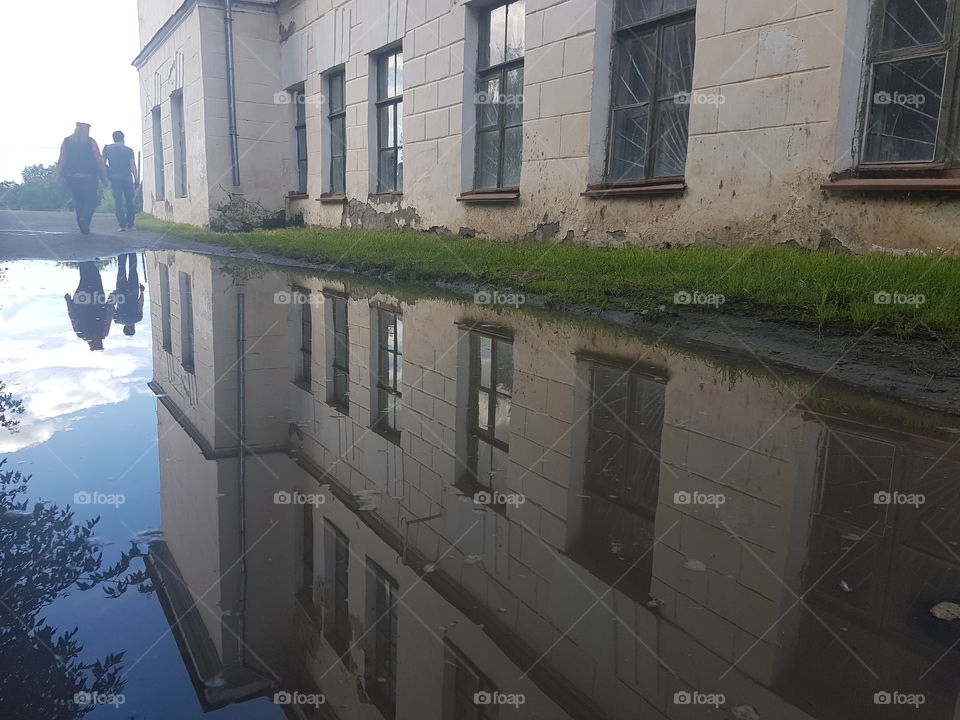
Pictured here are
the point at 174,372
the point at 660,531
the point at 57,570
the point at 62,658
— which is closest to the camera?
the point at 62,658

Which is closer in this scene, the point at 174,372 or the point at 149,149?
the point at 174,372

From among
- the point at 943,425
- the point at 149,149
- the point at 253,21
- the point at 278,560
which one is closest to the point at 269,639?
the point at 278,560

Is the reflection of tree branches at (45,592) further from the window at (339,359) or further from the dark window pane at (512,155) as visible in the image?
the dark window pane at (512,155)

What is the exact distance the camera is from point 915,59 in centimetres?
591

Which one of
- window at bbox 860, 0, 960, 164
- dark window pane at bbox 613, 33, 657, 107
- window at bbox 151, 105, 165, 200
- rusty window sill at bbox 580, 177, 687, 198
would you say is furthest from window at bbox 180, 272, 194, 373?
window at bbox 151, 105, 165, 200

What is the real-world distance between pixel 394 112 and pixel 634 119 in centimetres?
603

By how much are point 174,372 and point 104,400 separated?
659 mm

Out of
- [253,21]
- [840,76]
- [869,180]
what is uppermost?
[253,21]

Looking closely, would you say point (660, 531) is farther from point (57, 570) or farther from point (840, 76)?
point (840, 76)

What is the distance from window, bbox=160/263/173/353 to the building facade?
3.86 metres

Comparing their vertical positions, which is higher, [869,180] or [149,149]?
Result: [149,149]

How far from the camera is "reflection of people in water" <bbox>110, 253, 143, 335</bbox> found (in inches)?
268

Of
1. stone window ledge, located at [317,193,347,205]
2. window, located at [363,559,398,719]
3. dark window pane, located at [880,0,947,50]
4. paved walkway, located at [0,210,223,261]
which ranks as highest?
dark window pane, located at [880,0,947,50]

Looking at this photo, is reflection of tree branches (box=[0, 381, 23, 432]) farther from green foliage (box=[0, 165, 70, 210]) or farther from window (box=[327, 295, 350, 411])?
green foliage (box=[0, 165, 70, 210])
